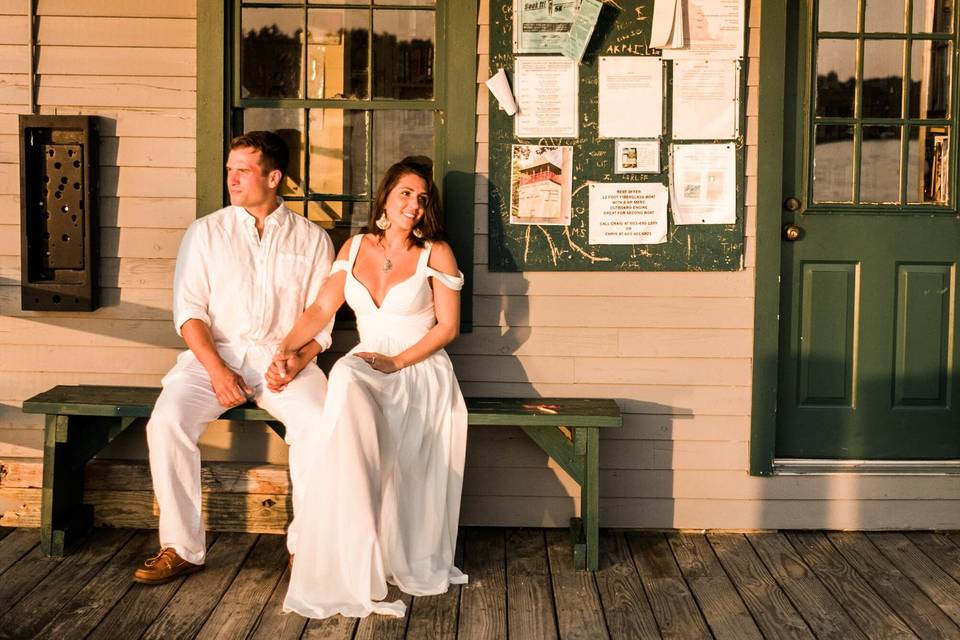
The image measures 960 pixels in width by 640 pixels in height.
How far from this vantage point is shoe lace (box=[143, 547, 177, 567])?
3645 millimetres

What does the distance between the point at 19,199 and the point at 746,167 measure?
9.22 ft

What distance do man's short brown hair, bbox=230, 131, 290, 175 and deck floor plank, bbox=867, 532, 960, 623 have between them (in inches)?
106

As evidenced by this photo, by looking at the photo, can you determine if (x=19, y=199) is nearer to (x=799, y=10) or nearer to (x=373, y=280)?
(x=373, y=280)

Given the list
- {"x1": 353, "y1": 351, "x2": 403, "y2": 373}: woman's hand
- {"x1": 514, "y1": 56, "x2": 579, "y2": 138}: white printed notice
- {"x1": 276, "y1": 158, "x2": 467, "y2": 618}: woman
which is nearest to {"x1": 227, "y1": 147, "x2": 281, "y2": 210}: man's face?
{"x1": 276, "y1": 158, "x2": 467, "y2": 618}: woman

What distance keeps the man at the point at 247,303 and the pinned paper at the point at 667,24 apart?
1470 millimetres

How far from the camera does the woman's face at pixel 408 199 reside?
3.92m

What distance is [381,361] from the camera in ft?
12.5

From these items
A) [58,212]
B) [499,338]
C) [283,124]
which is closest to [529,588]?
[499,338]

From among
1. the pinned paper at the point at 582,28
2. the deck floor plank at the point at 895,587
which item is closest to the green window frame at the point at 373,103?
the pinned paper at the point at 582,28

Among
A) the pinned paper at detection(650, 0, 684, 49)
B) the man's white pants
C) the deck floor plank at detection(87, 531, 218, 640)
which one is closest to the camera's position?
the deck floor plank at detection(87, 531, 218, 640)

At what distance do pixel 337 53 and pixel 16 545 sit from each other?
2.21m

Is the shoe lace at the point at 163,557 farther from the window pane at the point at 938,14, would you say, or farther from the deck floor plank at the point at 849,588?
the window pane at the point at 938,14

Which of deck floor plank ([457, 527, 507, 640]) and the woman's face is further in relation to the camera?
the woman's face

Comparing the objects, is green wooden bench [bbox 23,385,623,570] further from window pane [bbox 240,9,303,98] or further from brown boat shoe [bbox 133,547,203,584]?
window pane [bbox 240,9,303,98]
